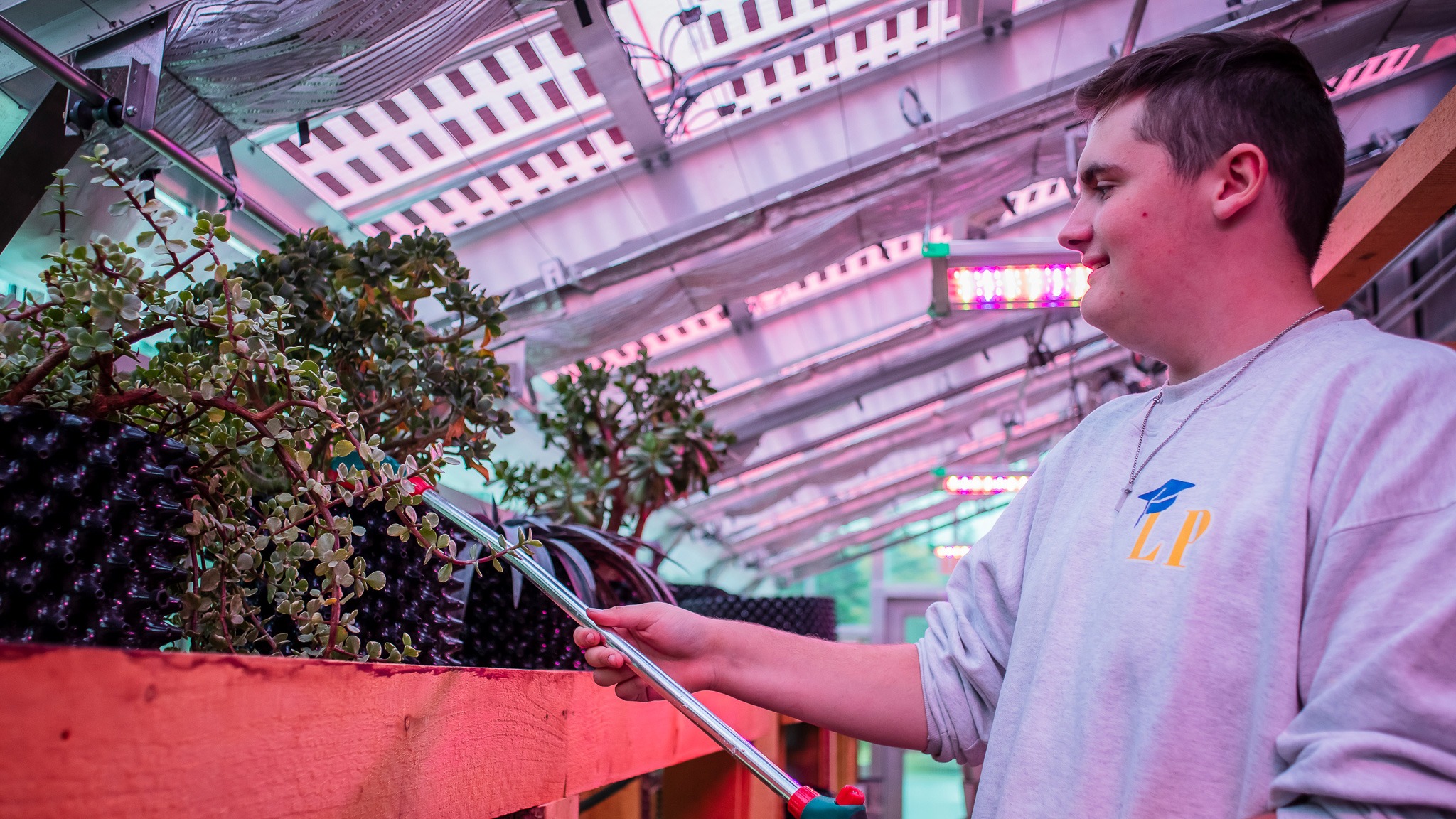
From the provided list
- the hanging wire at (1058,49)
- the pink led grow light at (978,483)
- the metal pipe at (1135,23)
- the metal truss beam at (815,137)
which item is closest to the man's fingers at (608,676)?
the metal truss beam at (815,137)

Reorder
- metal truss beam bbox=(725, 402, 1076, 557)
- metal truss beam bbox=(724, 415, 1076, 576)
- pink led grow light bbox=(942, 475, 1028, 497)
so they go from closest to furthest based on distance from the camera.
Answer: pink led grow light bbox=(942, 475, 1028, 497)
metal truss beam bbox=(725, 402, 1076, 557)
metal truss beam bbox=(724, 415, 1076, 576)

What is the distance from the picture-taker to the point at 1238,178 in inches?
33.1

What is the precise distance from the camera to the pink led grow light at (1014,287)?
125 inches

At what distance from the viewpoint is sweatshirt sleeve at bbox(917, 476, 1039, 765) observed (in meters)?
0.95

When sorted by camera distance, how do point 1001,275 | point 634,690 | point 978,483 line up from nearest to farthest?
1. point 634,690
2. point 1001,275
3. point 978,483

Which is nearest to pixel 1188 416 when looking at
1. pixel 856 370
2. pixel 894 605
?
pixel 856 370

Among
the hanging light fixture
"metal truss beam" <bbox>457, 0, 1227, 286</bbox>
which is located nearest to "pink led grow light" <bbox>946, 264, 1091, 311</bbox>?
the hanging light fixture

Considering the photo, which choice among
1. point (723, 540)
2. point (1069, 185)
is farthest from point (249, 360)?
point (723, 540)

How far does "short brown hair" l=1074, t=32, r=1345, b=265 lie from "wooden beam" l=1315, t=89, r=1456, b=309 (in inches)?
48.9

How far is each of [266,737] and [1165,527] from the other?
2.15 ft

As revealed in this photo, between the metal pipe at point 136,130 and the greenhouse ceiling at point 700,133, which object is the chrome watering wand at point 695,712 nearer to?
the metal pipe at point 136,130

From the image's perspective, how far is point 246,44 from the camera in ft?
5.85

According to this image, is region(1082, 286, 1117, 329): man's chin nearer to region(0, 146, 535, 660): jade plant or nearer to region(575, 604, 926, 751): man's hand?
region(575, 604, 926, 751): man's hand

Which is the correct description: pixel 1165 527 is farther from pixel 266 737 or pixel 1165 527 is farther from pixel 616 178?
pixel 616 178
